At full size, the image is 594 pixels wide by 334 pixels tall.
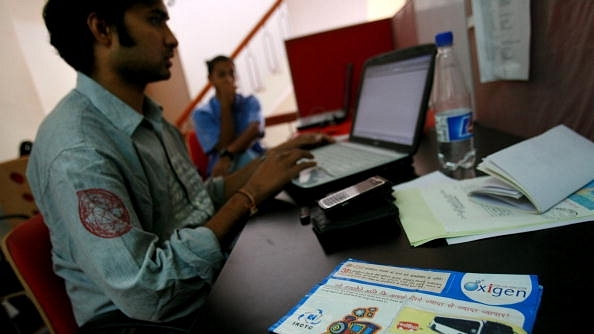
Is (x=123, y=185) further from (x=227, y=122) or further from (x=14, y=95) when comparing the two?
(x=14, y=95)

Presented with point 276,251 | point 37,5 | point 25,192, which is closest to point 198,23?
point 37,5

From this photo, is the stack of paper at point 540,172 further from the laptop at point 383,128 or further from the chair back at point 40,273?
the chair back at point 40,273

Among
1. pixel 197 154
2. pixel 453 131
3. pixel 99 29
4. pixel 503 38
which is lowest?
pixel 197 154

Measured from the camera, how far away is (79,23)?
0.87 m

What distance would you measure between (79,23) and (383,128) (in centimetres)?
79

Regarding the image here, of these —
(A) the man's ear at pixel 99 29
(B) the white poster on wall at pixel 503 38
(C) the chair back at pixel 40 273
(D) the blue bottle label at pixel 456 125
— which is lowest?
(C) the chair back at pixel 40 273

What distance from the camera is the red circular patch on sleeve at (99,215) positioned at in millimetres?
593

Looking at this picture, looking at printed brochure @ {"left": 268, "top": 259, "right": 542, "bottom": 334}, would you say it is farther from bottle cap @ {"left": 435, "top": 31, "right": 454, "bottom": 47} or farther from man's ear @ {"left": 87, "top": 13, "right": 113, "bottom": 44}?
man's ear @ {"left": 87, "top": 13, "right": 113, "bottom": 44}

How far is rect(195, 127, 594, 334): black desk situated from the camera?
314 millimetres

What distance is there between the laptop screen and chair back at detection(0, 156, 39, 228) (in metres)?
1.95

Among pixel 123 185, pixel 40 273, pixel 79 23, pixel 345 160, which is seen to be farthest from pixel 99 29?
pixel 345 160

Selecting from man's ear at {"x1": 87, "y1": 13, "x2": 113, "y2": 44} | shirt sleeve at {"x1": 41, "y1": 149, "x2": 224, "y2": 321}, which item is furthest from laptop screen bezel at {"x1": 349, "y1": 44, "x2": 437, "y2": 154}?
man's ear at {"x1": 87, "y1": 13, "x2": 113, "y2": 44}

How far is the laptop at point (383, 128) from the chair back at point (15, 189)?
1868 mm

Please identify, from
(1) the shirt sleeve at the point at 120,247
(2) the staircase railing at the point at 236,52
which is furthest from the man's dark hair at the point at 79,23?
(2) the staircase railing at the point at 236,52
